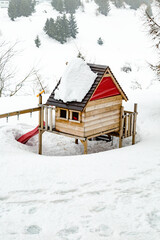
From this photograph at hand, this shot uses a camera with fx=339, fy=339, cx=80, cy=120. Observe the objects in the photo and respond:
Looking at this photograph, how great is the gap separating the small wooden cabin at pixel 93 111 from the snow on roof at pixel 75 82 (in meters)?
0.16

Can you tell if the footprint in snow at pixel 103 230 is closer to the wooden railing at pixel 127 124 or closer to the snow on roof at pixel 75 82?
the snow on roof at pixel 75 82

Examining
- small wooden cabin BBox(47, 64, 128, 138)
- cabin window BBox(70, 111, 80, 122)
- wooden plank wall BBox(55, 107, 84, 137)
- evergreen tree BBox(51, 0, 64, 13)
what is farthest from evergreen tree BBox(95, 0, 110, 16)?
wooden plank wall BBox(55, 107, 84, 137)

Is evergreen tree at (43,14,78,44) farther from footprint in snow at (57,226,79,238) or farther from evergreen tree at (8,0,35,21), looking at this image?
footprint in snow at (57,226,79,238)

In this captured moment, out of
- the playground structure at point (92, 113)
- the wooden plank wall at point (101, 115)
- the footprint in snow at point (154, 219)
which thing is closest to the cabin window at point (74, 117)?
the playground structure at point (92, 113)

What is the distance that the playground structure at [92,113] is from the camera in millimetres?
10602

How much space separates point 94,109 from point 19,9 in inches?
2148

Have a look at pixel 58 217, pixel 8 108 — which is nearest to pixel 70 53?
pixel 8 108

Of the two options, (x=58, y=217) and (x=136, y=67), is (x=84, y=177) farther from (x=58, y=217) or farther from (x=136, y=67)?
(x=136, y=67)

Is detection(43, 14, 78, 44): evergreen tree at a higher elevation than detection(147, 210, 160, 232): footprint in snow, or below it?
higher

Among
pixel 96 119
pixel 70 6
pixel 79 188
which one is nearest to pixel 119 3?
pixel 70 6

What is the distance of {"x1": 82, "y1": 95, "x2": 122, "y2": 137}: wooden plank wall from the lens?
35.1 ft

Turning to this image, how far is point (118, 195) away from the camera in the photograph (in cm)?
681

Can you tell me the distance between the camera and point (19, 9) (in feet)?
199

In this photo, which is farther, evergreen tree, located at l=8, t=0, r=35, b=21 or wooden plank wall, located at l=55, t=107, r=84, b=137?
evergreen tree, located at l=8, t=0, r=35, b=21
